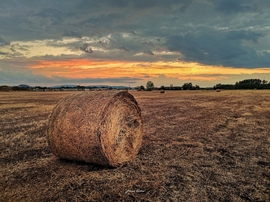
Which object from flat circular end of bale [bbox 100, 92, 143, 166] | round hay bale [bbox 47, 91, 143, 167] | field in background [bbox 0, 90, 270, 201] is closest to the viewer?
field in background [bbox 0, 90, 270, 201]

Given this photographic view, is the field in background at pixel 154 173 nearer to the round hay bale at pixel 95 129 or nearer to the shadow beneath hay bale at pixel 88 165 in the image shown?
the shadow beneath hay bale at pixel 88 165

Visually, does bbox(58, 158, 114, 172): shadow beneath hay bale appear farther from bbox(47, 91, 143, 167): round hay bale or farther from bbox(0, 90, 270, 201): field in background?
bbox(47, 91, 143, 167): round hay bale

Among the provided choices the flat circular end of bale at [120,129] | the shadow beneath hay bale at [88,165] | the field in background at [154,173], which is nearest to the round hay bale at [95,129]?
the flat circular end of bale at [120,129]

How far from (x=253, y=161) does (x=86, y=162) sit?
13.6 feet

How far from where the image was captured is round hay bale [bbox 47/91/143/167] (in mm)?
5398

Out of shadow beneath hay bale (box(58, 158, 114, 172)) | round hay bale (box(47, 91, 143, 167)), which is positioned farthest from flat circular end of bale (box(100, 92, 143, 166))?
shadow beneath hay bale (box(58, 158, 114, 172))

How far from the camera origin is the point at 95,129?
5.36 m

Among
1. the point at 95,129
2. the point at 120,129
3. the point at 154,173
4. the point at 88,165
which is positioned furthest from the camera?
the point at 120,129

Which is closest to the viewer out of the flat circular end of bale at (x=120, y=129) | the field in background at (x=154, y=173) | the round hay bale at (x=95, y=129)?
the field in background at (x=154, y=173)

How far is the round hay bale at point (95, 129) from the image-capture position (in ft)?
17.7

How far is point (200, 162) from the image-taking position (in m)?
5.80

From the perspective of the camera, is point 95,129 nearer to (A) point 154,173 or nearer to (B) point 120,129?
(B) point 120,129

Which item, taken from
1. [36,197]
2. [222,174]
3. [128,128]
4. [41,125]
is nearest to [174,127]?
[128,128]

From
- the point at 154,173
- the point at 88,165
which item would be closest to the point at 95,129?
the point at 88,165
